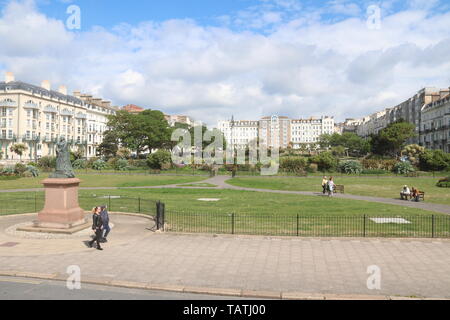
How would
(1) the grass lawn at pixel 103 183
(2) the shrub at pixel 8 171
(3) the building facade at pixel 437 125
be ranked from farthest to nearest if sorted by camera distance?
→ (3) the building facade at pixel 437 125 → (2) the shrub at pixel 8 171 → (1) the grass lawn at pixel 103 183

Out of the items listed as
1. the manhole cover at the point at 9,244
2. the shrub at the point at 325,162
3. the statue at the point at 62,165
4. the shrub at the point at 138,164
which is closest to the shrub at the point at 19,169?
the shrub at the point at 138,164

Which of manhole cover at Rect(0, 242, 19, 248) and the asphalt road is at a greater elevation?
manhole cover at Rect(0, 242, 19, 248)

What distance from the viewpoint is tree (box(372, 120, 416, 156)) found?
7444 cm

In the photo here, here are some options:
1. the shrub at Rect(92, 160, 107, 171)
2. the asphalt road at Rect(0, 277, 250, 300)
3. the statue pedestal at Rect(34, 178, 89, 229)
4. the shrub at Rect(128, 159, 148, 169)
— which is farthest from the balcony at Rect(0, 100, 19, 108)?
the asphalt road at Rect(0, 277, 250, 300)

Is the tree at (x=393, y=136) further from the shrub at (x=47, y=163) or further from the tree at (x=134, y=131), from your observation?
the shrub at (x=47, y=163)

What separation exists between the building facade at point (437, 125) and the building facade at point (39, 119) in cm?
7786

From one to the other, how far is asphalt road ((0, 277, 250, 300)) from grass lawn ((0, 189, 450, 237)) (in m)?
6.27

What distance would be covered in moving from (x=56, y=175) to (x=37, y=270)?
20.3ft

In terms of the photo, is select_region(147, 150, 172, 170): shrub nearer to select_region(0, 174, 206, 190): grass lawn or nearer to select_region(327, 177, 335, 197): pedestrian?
select_region(0, 174, 206, 190): grass lawn

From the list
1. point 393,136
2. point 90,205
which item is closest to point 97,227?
point 90,205

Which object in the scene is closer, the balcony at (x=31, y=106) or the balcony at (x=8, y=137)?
the balcony at (x=8, y=137)

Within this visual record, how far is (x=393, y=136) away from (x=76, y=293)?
77.2 meters

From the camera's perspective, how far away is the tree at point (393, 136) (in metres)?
74.4

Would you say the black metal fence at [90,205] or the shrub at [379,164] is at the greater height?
the shrub at [379,164]
